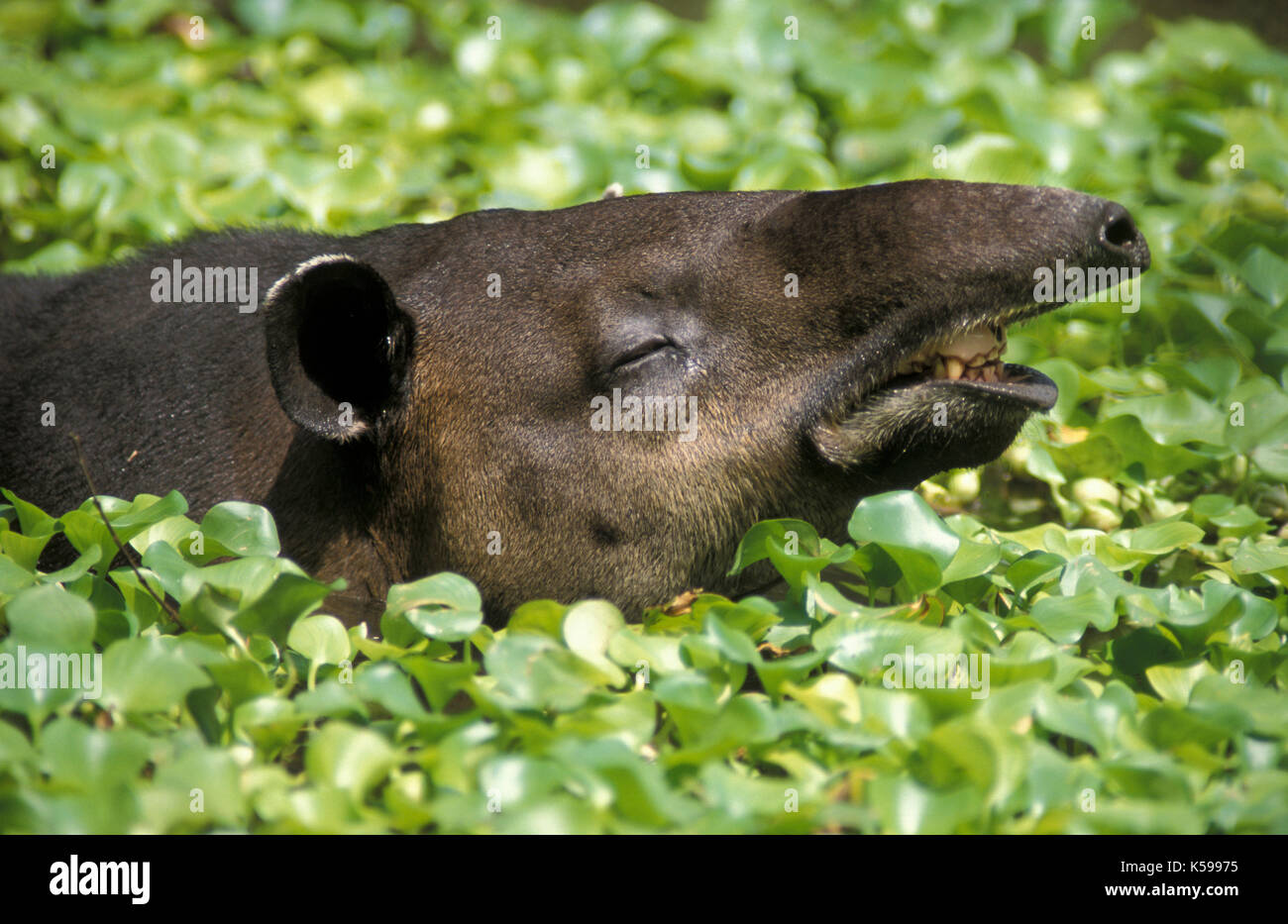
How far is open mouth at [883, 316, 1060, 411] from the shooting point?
4004mm

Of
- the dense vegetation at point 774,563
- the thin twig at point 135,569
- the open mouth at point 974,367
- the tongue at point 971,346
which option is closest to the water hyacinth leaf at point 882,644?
the dense vegetation at point 774,563

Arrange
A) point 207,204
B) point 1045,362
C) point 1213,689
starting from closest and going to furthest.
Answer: point 1213,689
point 1045,362
point 207,204

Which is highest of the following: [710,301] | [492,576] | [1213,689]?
[710,301]

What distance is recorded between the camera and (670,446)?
404 centimetres

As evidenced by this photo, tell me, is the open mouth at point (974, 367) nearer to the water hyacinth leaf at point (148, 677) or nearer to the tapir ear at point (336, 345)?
the tapir ear at point (336, 345)

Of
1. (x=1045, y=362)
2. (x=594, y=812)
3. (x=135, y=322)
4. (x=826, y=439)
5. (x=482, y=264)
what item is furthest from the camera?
(x=1045, y=362)

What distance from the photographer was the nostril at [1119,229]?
3978 mm

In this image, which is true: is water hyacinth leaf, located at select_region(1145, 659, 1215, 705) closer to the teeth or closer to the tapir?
Result: the tapir

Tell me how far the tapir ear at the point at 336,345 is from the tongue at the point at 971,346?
1.59 meters

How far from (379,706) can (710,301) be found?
1483 millimetres

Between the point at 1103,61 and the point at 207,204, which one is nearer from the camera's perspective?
the point at 207,204

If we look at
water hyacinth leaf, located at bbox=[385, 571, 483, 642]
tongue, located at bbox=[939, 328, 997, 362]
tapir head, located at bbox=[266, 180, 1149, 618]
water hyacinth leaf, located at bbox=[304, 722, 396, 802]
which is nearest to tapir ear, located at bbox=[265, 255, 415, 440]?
tapir head, located at bbox=[266, 180, 1149, 618]
